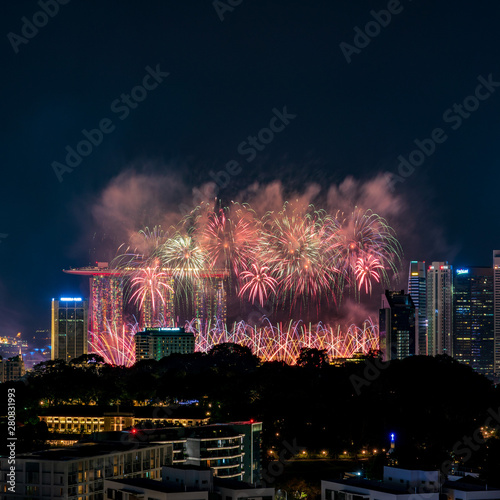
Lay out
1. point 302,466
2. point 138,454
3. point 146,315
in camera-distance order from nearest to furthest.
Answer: point 138,454, point 302,466, point 146,315

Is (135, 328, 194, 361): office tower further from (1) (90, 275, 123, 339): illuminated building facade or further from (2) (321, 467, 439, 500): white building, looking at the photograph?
(2) (321, 467, 439, 500): white building

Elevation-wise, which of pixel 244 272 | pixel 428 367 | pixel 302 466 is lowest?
pixel 302 466

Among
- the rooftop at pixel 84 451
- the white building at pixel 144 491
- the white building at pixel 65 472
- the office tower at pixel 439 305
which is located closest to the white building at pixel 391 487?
the white building at pixel 144 491

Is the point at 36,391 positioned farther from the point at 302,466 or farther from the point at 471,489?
the point at 471,489

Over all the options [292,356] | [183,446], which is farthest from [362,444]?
[292,356]

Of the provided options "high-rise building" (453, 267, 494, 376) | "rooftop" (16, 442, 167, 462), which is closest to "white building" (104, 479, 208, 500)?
"rooftop" (16, 442, 167, 462)

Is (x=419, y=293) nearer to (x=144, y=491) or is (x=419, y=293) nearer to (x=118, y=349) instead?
(x=118, y=349)

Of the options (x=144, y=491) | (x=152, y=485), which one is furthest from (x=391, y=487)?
(x=144, y=491)
